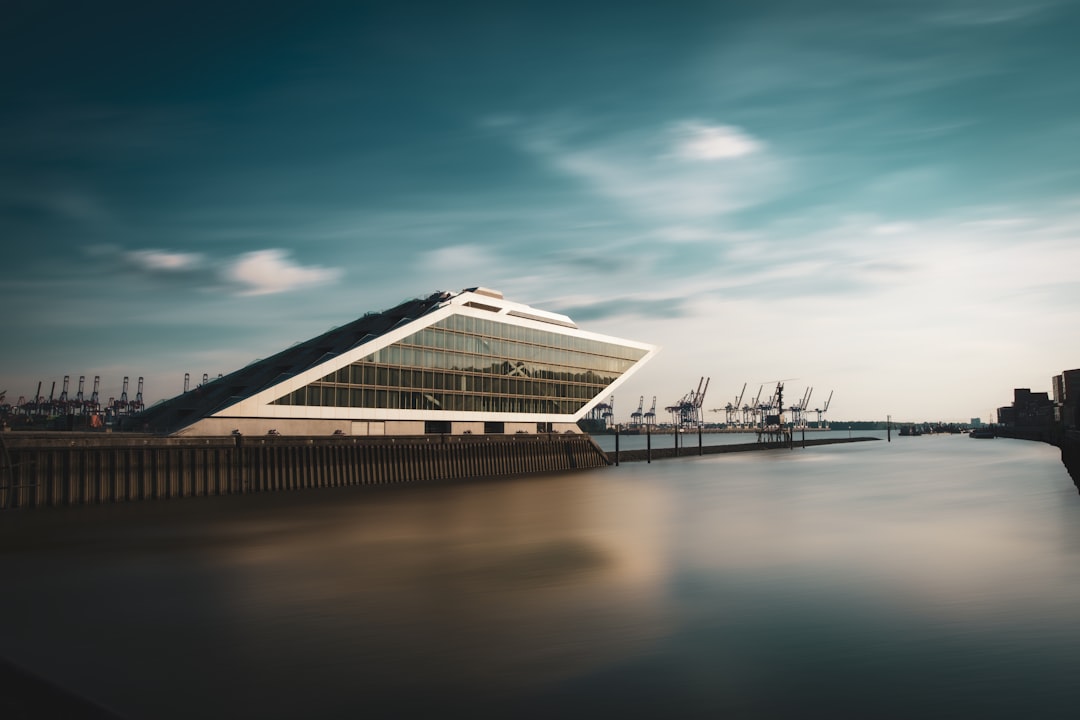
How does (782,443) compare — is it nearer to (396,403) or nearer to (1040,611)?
(396,403)

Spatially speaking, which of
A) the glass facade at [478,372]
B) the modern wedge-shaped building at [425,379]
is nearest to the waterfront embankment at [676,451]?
the modern wedge-shaped building at [425,379]

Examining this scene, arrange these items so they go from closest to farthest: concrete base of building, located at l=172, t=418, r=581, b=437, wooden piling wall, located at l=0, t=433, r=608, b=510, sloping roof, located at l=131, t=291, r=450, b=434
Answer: wooden piling wall, located at l=0, t=433, r=608, b=510, concrete base of building, located at l=172, t=418, r=581, b=437, sloping roof, located at l=131, t=291, r=450, b=434

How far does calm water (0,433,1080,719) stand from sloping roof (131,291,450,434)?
3364 cm

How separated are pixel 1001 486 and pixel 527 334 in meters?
56.5

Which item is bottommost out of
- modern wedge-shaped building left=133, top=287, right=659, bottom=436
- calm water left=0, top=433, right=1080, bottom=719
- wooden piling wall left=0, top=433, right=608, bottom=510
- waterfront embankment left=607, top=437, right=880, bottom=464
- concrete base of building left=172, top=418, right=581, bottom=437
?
waterfront embankment left=607, top=437, right=880, bottom=464

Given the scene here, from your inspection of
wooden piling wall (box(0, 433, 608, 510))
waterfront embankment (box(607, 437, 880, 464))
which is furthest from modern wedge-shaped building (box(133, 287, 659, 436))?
waterfront embankment (box(607, 437, 880, 464))

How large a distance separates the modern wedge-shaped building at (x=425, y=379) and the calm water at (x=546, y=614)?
27.3 m

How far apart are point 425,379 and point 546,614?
6667 centimetres

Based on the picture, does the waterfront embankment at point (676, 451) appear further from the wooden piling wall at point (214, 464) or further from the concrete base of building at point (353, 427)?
the wooden piling wall at point (214, 464)

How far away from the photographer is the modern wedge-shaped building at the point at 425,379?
72062 mm

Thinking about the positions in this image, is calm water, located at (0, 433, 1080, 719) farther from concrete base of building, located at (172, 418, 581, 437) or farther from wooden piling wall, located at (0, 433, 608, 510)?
concrete base of building, located at (172, 418, 581, 437)

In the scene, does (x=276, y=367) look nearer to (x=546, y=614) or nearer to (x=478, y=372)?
(x=478, y=372)

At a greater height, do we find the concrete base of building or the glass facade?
the glass facade

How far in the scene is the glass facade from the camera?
257 ft
